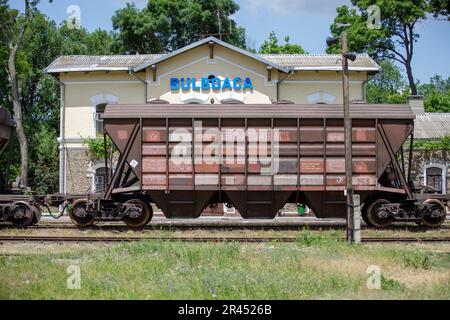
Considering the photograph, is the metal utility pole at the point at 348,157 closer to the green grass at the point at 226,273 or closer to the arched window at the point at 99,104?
the green grass at the point at 226,273

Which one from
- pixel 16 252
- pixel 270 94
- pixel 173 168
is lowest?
pixel 16 252


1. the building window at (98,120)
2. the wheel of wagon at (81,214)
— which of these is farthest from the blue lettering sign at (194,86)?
the wheel of wagon at (81,214)

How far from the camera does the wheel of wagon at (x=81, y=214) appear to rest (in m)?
17.8

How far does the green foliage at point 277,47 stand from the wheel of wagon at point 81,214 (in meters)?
34.0

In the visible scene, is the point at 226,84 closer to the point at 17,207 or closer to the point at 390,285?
the point at 17,207

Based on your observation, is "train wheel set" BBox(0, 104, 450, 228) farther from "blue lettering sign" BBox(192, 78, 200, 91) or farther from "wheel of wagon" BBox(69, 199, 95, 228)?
"blue lettering sign" BBox(192, 78, 200, 91)

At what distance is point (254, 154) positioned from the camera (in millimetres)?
17219

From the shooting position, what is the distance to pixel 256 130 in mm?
17234

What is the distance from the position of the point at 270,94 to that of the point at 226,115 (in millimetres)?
10455

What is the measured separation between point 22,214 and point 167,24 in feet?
105

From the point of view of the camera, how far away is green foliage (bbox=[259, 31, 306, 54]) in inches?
1930

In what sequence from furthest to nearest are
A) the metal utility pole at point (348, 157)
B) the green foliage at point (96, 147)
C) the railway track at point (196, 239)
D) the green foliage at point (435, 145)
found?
1. the green foliage at point (435, 145)
2. the green foliage at point (96, 147)
3. the railway track at point (196, 239)
4. the metal utility pole at point (348, 157)
